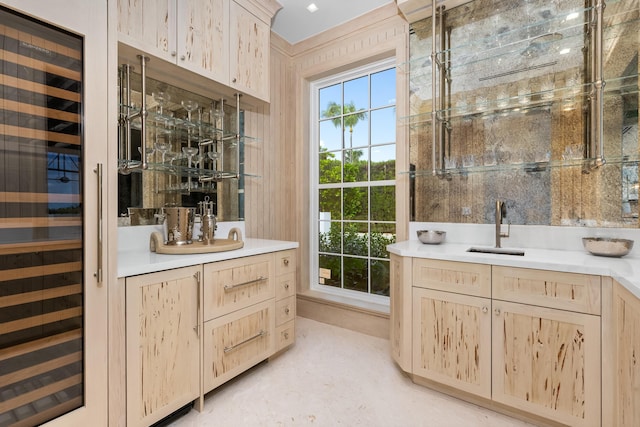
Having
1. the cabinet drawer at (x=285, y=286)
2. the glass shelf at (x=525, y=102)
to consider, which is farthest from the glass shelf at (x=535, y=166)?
the cabinet drawer at (x=285, y=286)

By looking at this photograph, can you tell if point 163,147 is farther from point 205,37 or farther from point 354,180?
point 354,180

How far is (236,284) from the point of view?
1965 mm

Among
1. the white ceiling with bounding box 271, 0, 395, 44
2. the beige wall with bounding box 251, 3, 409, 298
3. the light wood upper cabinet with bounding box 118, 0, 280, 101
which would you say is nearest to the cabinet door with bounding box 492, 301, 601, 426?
the beige wall with bounding box 251, 3, 409, 298

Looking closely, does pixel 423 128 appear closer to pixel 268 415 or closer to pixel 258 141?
pixel 258 141

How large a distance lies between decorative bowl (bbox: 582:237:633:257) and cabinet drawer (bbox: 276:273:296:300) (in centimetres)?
196

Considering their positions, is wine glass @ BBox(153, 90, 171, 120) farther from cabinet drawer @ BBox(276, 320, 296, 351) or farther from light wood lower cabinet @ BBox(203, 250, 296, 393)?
cabinet drawer @ BBox(276, 320, 296, 351)

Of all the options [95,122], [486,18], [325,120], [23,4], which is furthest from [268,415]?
[486,18]

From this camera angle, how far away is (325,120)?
334 cm

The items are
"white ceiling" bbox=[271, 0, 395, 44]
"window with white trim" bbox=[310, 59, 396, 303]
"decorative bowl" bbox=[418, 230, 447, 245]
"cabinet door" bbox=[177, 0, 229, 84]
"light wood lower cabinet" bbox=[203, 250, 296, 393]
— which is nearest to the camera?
"light wood lower cabinet" bbox=[203, 250, 296, 393]

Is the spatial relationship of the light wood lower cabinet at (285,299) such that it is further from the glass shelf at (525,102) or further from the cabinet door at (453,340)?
the glass shelf at (525,102)

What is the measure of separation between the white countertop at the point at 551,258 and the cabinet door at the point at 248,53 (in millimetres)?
1720

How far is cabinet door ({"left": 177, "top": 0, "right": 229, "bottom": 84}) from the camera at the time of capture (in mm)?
1987

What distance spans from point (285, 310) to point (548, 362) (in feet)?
5.47

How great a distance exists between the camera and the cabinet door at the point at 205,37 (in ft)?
6.52
